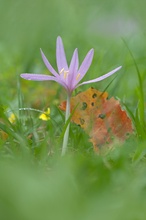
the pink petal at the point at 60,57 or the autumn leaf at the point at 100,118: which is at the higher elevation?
the pink petal at the point at 60,57

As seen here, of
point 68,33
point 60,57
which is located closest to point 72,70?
point 60,57

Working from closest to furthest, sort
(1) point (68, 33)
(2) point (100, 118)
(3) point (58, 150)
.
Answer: (3) point (58, 150), (2) point (100, 118), (1) point (68, 33)

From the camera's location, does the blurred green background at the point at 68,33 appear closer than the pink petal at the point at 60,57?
No

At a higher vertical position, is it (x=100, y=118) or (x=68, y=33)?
(x=68, y=33)

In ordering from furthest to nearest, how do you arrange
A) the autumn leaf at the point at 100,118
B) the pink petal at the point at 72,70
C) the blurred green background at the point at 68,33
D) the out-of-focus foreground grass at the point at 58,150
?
the blurred green background at the point at 68,33 → the autumn leaf at the point at 100,118 → the pink petal at the point at 72,70 → the out-of-focus foreground grass at the point at 58,150

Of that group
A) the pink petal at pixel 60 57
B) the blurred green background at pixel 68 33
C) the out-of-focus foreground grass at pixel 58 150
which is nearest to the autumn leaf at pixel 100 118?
the out-of-focus foreground grass at pixel 58 150

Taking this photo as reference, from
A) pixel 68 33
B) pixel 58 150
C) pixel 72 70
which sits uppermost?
pixel 68 33

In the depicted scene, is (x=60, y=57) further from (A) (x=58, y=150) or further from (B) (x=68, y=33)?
(B) (x=68, y=33)

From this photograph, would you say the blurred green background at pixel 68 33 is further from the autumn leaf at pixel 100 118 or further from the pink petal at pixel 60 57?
the pink petal at pixel 60 57
